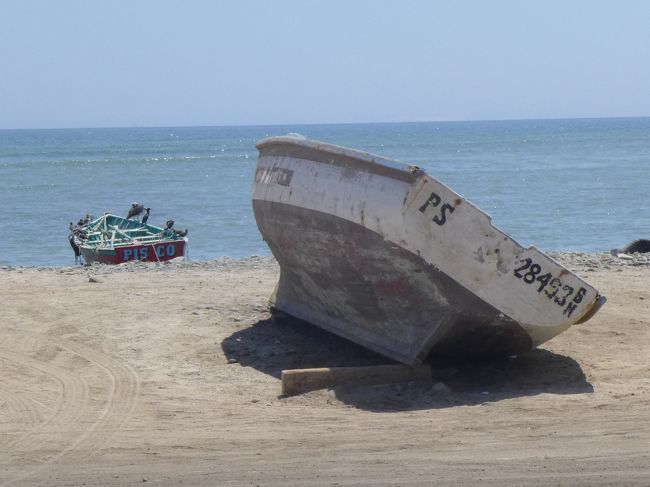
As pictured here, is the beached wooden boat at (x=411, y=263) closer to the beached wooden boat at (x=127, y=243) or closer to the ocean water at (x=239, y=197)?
the beached wooden boat at (x=127, y=243)

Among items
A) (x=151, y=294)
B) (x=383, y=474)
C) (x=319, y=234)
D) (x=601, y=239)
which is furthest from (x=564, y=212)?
(x=383, y=474)

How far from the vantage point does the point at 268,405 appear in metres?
7.38

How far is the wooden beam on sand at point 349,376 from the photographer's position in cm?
759

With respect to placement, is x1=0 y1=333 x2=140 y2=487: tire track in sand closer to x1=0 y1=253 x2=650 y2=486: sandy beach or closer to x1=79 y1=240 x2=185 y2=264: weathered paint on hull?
x1=0 y1=253 x2=650 y2=486: sandy beach

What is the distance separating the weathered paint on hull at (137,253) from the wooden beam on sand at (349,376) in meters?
11.0

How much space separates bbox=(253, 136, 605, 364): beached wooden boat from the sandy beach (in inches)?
16.2

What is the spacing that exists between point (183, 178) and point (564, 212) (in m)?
26.0

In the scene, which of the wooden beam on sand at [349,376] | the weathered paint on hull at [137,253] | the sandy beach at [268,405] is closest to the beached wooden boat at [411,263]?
the wooden beam on sand at [349,376]

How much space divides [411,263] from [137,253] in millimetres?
11450

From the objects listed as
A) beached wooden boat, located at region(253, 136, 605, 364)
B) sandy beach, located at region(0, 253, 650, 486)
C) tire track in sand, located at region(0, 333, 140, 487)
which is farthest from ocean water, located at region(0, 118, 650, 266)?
beached wooden boat, located at region(253, 136, 605, 364)

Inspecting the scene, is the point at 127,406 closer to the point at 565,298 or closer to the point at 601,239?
the point at 565,298

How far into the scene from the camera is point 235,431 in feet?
22.2

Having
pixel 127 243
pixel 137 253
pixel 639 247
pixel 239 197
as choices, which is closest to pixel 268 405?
pixel 639 247

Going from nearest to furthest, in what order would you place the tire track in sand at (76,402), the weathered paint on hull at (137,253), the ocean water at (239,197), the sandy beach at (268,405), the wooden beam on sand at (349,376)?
the sandy beach at (268,405) → the tire track in sand at (76,402) → the wooden beam on sand at (349,376) → the weathered paint on hull at (137,253) → the ocean water at (239,197)
